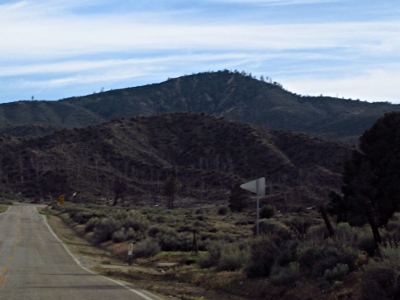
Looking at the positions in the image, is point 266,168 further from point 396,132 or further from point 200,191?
point 396,132

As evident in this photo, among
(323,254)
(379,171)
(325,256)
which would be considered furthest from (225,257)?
(379,171)

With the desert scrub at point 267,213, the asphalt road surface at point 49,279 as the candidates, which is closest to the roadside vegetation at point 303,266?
the asphalt road surface at point 49,279

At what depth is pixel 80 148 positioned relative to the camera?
103 metres

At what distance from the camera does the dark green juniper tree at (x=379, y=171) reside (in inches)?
976

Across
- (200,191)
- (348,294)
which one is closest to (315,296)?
(348,294)

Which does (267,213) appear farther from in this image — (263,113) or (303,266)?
(263,113)

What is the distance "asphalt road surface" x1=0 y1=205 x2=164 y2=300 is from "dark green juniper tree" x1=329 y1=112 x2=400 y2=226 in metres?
12.0

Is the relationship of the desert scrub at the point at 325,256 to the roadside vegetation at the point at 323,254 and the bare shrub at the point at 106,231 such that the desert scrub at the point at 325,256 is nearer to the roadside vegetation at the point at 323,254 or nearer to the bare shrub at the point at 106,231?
the roadside vegetation at the point at 323,254

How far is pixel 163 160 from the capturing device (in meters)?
105

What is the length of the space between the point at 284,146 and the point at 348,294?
298 ft

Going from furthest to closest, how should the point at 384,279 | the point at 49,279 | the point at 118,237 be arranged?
1. the point at 118,237
2. the point at 49,279
3. the point at 384,279

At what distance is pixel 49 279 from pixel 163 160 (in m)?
89.2

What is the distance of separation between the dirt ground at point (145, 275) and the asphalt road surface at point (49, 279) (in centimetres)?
60

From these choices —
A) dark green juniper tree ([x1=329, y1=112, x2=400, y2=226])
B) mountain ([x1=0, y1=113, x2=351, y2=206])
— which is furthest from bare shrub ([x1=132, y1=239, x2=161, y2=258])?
mountain ([x1=0, y1=113, x2=351, y2=206])
